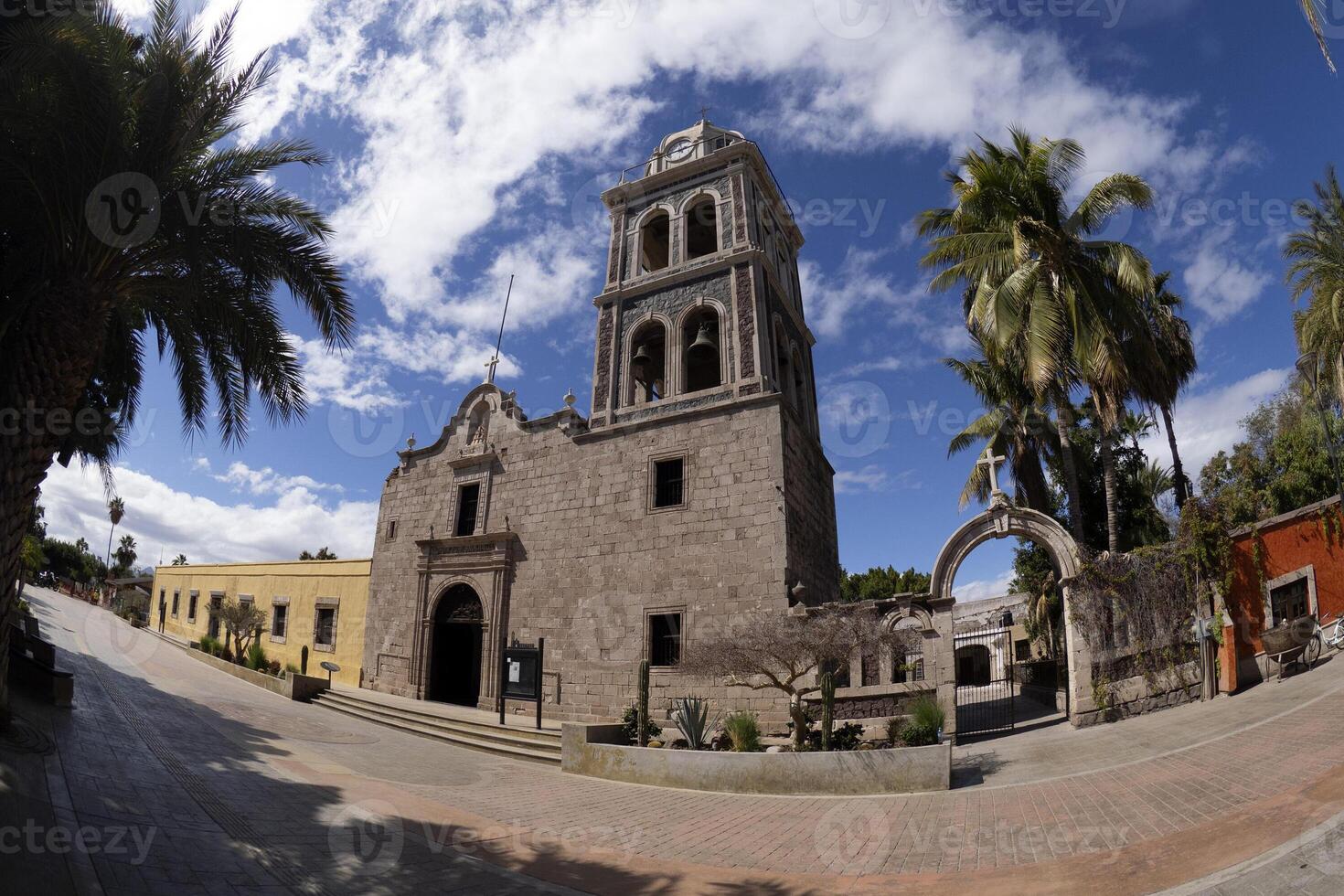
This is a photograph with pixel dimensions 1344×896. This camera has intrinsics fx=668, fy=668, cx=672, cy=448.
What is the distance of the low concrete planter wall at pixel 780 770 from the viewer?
31.7ft

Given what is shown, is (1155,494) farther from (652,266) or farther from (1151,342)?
(652,266)

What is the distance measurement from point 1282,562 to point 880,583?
28.4m

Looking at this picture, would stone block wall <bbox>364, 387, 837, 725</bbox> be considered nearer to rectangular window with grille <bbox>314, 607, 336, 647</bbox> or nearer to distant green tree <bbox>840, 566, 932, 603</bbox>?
rectangular window with grille <bbox>314, 607, 336, 647</bbox>

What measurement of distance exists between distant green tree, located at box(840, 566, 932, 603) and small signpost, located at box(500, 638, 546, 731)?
86.2ft

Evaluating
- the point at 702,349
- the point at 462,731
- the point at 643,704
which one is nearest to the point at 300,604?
the point at 462,731

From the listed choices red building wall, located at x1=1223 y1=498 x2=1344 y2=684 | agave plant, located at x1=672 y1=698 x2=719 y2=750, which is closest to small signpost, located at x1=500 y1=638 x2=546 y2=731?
agave plant, located at x1=672 y1=698 x2=719 y2=750

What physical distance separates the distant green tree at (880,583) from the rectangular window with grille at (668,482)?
23487 millimetres

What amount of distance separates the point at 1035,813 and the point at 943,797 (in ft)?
5.12

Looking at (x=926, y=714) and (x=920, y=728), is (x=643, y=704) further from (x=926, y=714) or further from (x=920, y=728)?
(x=926, y=714)

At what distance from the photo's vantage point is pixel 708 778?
35.0 ft

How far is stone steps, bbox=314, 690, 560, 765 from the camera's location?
13844 mm

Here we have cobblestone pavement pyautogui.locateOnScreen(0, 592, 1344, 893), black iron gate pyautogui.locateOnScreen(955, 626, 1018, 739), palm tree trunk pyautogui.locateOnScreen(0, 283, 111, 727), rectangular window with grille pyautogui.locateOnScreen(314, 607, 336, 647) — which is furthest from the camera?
rectangular window with grille pyautogui.locateOnScreen(314, 607, 336, 647)

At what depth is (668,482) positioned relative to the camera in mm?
17703

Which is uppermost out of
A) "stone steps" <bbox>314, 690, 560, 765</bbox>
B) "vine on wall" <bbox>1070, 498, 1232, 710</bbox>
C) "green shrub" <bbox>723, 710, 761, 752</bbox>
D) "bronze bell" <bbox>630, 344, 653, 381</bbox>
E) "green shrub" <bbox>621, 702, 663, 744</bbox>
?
"bronze bell" <bbox>630, 344, 653, 381</bbox>
